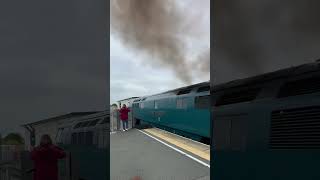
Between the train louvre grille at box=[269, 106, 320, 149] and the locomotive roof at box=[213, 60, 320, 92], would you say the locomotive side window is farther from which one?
the train louvre grille at box=[269, 106, 320, 149]

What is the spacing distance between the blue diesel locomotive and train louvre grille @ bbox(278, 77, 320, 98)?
2947 millimetres

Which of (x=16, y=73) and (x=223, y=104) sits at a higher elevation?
(x=16, y=73)

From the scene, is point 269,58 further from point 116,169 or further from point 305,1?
point 116,169

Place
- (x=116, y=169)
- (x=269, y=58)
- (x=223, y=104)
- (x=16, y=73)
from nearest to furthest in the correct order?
(x=16, y=73) → (x=269, y=58) → (x=223, y=104) → (x=116, y=169)

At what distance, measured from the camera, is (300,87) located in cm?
243

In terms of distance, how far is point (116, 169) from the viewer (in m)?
3.53

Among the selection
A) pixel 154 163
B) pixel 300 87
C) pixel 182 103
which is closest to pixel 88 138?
pixel 300 87

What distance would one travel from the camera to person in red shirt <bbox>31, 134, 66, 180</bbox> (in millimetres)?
2258

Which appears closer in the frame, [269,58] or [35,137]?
[35,137]

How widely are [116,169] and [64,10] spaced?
1.68 meters

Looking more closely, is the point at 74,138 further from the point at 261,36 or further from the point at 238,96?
the point at 261,36

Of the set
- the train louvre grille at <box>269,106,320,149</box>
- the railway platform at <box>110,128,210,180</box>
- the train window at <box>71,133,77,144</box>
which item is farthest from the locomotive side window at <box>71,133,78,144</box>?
the train louvre grille at <box>269,106,320,149</box>

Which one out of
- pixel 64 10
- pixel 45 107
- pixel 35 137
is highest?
pixel 64 10

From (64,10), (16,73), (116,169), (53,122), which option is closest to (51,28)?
(64,10)
